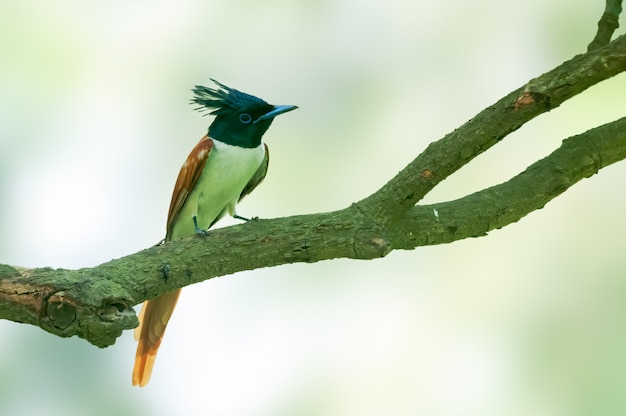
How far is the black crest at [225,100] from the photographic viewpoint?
12.1 ft

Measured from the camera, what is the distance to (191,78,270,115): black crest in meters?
3.70

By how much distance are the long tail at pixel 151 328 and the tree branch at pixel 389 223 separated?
0.84 metres

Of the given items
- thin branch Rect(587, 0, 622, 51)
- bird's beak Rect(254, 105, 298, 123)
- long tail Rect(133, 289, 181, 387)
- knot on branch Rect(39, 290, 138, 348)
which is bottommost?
knot on branch Rect(39, 290, 138, 348)

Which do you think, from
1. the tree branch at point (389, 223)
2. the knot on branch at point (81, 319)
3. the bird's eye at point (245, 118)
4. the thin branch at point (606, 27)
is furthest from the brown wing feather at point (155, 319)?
the thin branch at point (606, 27)

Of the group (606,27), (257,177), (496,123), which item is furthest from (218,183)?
(606,27)

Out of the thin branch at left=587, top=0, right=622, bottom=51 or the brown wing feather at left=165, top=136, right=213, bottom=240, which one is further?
the brown wing feather at left=165, top=136, right=213, bottom=240

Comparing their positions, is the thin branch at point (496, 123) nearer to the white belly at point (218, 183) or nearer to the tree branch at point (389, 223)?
the tree branch at point (389, 223)

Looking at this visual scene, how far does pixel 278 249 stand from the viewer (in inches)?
106

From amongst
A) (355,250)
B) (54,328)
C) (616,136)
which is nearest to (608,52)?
(616,136)

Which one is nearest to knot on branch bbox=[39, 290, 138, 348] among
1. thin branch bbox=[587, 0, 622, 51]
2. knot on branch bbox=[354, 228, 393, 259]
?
knot on branch bbox=[354, 228, 393, 259]

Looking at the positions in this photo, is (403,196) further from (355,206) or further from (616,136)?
(616,136)

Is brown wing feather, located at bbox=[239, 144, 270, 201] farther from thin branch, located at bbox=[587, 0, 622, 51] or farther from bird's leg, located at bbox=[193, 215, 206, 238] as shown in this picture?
thin branch, located at bbox=[587, 0, 622, 51]

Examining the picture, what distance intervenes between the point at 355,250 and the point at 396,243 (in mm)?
168

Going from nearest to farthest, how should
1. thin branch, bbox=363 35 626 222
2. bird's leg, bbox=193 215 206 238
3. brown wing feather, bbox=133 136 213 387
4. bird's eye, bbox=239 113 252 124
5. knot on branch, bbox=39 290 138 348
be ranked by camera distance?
knot on branch, bbox=39 290 138 348 < thin branch, bbox=363 35 626 222 < bird's leg, bbox=193 215 206 238 < brown wing feather, bbox=133 136 213 387 < bird's eye, bbox=239 113 252 124
